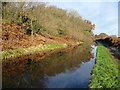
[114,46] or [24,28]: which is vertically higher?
[24,28]

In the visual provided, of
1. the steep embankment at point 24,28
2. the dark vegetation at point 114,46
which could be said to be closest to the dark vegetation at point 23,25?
the steep embankment at point 24,28

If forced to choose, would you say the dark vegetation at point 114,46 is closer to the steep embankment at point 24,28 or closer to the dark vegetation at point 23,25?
the steep embankment at point 24,28

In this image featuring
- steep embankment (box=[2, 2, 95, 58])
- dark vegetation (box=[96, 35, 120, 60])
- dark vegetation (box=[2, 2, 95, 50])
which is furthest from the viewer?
dark vegetation (box=[96, 35, 120, 60])

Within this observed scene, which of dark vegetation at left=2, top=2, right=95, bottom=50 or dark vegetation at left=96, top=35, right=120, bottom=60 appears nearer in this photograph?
dark vegetation at left=2, top=2, right=95, bottom=50

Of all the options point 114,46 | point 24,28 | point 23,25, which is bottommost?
→ point 114,46

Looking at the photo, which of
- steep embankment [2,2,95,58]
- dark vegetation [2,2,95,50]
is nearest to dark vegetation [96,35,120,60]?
steep embankment [2,2,95,58]

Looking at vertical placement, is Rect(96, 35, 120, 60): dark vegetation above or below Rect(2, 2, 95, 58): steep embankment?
below

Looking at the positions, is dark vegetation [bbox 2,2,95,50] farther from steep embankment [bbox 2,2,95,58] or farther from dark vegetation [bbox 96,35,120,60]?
dark vegetation [bbox 96,35,120,60]

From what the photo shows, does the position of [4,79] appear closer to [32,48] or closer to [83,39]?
[32,48]

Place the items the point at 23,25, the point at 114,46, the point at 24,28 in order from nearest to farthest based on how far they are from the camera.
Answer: the point at 23,25 → the point at 24,28 → the point at 114,46

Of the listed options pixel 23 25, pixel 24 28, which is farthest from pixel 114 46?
pixel 23 25

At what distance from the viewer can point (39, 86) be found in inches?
711

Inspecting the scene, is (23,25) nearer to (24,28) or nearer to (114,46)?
(24,28)

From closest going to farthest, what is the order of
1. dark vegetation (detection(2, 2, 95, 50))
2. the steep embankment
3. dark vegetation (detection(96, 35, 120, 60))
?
the steep embankment < dark vegetation (detection(2, 2, 95, 50)) < dark vegetation (detection(96, 35, 120, 60))
